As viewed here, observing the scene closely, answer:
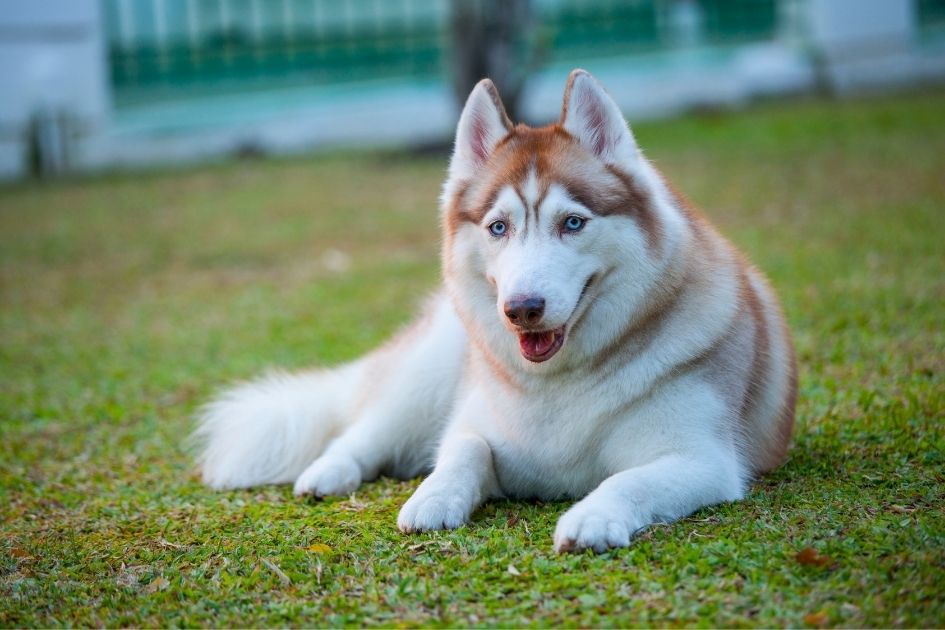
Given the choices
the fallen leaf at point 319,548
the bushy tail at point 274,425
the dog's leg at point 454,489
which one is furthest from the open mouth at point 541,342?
the bushy tail at point 274,425

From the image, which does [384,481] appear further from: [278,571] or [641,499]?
[641,499]

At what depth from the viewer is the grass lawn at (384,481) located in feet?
10.2

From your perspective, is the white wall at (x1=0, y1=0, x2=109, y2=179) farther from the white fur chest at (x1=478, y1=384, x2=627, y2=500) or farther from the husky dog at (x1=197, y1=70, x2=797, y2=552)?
the white fur chest at (x1=478, y1=384, x2=627, y2=500)

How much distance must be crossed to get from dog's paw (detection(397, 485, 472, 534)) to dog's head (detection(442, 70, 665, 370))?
1.80ft

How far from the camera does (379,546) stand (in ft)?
11.6

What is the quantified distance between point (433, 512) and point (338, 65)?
16886 millimetres

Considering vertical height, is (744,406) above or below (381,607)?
above

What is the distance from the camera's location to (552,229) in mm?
3633

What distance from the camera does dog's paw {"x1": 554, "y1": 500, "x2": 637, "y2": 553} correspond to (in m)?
3.28

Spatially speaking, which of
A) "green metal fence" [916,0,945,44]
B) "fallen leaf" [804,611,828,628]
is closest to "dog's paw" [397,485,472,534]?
"fallen leaf" [804,611,828,628]

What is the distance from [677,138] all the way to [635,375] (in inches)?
488

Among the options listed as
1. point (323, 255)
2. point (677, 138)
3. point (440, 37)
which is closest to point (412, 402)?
point (323, 255)

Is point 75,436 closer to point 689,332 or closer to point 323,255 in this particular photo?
point 689,332

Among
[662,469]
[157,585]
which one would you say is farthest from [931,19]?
[157,585]
